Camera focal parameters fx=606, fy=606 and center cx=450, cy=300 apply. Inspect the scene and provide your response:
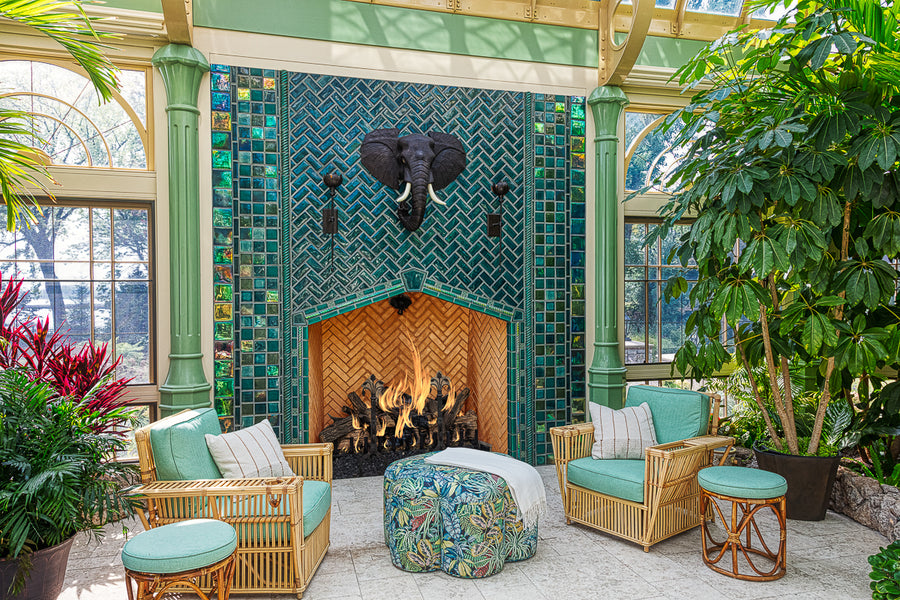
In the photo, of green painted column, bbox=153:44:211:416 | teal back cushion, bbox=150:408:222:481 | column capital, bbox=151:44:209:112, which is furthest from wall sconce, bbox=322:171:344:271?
Result: teal back cushion, bbox=150:408:222:481

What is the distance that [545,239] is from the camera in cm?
557

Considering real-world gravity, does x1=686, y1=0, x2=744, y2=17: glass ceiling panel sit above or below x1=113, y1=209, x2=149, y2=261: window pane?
above

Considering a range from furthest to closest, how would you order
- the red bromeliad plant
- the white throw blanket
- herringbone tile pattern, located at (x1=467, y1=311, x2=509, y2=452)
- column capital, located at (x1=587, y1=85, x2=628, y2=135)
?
herringbone tile pattern, located at (x1=467, y1=311, x2=509, y2=452), column capital, located at (x1=587, y1=85, x2=628, y2=135), the red bromeliad plant, the white throw blanket

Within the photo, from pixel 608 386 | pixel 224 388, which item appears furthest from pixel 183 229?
pixel 608 386

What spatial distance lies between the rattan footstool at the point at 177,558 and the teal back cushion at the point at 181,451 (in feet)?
1.59

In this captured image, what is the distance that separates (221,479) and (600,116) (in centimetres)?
439

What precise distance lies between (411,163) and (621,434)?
2.71 metres

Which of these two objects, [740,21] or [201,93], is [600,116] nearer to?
[740,21]

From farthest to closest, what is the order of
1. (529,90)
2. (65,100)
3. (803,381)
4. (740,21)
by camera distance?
(740,21) → (529,90) → (803,381) → (65,100)

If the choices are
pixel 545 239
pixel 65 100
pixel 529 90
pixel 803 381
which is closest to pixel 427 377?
pixel 545 239

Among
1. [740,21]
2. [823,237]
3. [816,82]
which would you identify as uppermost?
[740,21]

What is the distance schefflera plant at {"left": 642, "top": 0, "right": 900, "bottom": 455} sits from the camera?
3.62 meters

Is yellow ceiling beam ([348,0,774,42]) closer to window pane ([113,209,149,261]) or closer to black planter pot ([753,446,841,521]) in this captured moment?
window pane ([113,209,149,261])

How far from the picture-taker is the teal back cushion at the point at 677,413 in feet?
13.6
